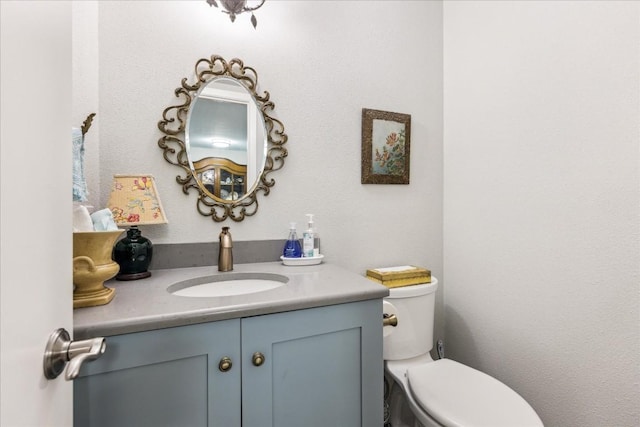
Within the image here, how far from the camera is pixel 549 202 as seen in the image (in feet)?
4.15

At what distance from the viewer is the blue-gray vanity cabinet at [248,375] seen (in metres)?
0.72

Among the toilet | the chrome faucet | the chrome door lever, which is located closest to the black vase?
the chrome faucet

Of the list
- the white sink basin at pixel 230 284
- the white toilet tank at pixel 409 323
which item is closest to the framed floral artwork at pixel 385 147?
the white toilet tank at pixel 409 323

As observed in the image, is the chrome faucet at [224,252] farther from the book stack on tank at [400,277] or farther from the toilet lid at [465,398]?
the toilet lid at [465,398]

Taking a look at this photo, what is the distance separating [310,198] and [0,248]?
3.91ft

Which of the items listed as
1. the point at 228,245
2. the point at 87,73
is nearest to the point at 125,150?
the point at 87,73

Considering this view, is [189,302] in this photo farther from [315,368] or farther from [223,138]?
[223,138]

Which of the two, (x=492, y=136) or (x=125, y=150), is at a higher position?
(x=492, y=136)

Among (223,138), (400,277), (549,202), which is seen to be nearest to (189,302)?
(223,138)

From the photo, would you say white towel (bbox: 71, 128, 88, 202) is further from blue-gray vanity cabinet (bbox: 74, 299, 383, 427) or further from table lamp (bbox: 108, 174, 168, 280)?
blue-gray vanity cabinet (bbox: 74, 299, 383, 427)

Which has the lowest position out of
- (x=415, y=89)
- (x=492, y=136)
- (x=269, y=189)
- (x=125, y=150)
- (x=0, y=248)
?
(x=0, y=248)

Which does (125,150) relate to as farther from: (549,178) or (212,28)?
(549,178)

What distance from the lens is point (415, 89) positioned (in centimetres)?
173

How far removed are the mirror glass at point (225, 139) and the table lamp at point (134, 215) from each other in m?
0.22
